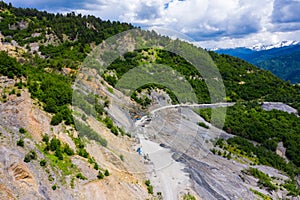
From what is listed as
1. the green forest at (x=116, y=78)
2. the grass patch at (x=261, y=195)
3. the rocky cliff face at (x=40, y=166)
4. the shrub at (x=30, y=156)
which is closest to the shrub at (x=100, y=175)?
the rocky cliff face at (x=40, y=166)

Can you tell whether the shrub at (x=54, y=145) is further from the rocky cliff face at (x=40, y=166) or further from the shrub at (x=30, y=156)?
the shrub at (x=30, y=156)

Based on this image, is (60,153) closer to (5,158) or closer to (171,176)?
(5,158)

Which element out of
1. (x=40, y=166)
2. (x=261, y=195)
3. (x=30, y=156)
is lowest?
(x=261, y=195)

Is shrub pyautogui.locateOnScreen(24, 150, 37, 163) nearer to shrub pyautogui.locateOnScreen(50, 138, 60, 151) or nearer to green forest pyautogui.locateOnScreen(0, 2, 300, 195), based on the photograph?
shrub pyautogui.locateOnScreen(50, 138, 60, 151)

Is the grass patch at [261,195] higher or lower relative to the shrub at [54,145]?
lower

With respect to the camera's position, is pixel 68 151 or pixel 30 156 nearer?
pixel 30 156

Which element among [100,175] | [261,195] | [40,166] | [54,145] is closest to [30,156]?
[40,166]

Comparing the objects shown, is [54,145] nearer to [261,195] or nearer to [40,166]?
[40,166]

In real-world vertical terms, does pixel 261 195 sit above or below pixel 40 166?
below

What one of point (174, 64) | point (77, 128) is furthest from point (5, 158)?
point (174, 64)

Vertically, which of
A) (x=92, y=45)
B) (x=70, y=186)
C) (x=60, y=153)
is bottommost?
(x=70, y=186)

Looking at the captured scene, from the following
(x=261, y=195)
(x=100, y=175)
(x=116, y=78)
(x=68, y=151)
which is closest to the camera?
(x=100, y=175)
